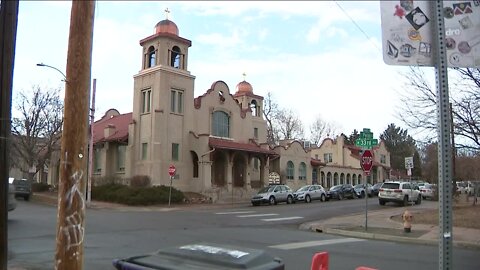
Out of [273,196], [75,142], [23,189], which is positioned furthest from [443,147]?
[23,189]

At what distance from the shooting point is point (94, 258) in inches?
425

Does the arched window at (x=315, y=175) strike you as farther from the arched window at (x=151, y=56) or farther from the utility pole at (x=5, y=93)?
the utility pole at (x=5, y=93)

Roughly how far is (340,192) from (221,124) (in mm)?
12803

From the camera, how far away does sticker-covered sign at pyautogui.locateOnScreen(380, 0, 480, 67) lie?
2.92 metres

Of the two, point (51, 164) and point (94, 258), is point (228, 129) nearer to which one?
point (51, 164)

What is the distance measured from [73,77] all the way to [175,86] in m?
36.5

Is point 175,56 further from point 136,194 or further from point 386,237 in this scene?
point 386,237

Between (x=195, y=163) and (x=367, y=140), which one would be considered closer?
(x=367, y=140)

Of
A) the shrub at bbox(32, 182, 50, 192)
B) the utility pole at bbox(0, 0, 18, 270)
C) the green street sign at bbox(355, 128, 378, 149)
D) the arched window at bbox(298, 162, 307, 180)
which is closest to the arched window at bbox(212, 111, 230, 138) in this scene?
the arched window at bbox(298, 162, 307, 180)

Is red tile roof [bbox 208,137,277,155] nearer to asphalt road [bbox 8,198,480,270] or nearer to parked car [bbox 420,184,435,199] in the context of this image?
parked car [bbox 420,184,435,199]

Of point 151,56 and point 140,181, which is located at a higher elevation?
point 151,56

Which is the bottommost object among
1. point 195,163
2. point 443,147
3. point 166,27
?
point 443,147

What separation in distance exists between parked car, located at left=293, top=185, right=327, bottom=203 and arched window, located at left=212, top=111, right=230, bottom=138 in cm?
938

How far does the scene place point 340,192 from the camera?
45.7 metres
